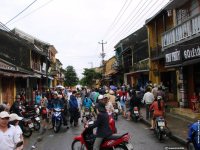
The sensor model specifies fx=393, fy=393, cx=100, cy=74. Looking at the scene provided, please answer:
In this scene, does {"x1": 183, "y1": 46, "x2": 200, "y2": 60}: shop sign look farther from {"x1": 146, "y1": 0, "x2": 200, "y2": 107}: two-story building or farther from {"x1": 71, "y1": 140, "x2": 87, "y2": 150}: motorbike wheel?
{"x1": 71, "y1": 140, "x2": 87, "y2": 150}: motorbike wheel

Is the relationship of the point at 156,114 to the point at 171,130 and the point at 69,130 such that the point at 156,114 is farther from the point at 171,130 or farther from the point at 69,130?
the point at 69,130

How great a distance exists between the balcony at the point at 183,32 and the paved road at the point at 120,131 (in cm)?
486

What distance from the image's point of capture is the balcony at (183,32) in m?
17.6

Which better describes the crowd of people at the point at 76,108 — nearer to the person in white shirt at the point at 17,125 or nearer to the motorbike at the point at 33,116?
the person in white shirt at the point at 17,125

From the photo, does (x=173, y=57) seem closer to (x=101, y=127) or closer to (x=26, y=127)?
(x=26, y=127)

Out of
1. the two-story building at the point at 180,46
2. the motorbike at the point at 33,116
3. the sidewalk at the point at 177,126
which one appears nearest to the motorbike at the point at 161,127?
the sidewalk at the point at 177,126

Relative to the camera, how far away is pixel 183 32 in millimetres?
19500

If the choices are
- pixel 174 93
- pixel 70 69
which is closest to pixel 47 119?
pixel 174 93

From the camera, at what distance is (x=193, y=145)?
948 cm

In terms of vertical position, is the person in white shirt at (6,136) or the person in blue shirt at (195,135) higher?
the person in white shirt at (6,136)

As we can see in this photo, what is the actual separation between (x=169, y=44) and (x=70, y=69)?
221ft

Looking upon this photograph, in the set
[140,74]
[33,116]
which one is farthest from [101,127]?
[140,74]

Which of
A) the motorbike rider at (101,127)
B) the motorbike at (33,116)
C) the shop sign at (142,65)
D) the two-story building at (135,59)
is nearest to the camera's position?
the motorbike rider at (101,127)

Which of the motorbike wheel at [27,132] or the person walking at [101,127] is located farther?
the motorbike wheel at [27,132]
